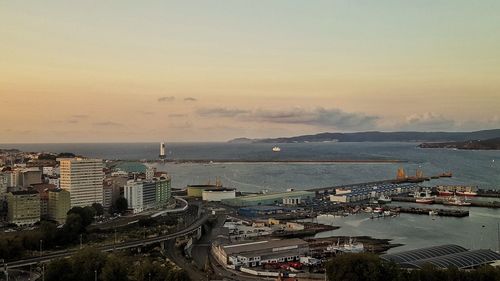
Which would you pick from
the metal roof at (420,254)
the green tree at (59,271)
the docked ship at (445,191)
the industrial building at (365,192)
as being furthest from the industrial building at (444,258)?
the docked ship at (445,191)

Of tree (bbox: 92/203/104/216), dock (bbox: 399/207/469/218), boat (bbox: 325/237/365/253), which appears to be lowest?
dock (bbox: 399/207/469/218)

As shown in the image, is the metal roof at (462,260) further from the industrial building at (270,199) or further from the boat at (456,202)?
the industrial building at (270,199)

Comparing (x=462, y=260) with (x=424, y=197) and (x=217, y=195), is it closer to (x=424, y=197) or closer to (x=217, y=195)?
(x=424, y=197)

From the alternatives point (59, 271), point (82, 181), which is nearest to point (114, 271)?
point (59, 271)

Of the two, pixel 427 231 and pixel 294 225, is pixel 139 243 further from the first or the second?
pixel 427 231

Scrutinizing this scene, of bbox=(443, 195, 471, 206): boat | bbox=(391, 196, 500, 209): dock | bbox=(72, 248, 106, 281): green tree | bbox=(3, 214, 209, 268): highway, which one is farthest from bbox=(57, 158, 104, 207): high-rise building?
bbox=(443, 195, 471, 206): boat

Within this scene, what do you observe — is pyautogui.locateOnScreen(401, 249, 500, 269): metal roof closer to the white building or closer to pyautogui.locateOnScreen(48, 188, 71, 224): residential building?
pyautogui.locateOnScreen(48, 188, 71, 224): residential building

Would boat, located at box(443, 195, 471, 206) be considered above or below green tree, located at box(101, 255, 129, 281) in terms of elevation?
below
